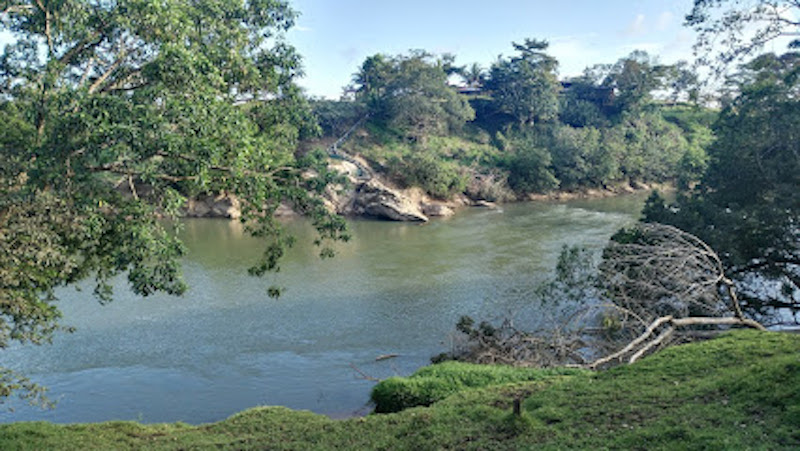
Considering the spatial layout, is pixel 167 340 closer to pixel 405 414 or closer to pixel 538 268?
pixel 405 414

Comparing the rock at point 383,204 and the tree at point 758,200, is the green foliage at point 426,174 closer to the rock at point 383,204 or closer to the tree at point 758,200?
the rock at point 383,204

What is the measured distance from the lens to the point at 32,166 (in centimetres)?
827

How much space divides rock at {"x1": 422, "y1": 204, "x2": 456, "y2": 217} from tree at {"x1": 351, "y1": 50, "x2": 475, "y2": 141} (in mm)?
11640

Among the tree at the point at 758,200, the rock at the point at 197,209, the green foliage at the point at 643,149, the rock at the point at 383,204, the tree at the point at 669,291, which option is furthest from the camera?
the green foliage at the point at 643,149

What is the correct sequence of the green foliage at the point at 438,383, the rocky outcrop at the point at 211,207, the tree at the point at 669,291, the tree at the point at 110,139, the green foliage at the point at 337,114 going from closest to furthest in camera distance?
1. the tree at the point at 110,139
2. the tree at the point at 669,291
3. the green foliage at the point at 438,383
4. the rocky outcrop at the point at 211,207
5. the green foliage at the point at 337,114

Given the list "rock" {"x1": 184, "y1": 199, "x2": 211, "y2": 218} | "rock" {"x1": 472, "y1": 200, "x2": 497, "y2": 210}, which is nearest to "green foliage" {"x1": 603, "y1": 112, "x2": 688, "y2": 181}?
"rock" {"x1": 472, "y1": 200, "x2": 497, "y2": 210}

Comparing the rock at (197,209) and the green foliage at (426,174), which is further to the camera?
the green foliage at (426,174)

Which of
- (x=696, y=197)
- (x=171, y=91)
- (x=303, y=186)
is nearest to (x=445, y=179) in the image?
(x=696, y=197)

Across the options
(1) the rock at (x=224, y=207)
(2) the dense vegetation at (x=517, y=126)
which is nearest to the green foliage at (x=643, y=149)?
(2) the dense vegetation at (x=517, y=126)

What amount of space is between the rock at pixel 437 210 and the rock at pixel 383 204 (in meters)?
0.65

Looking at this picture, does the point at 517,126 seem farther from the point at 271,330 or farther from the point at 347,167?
the point at 271,330

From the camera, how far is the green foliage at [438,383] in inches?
432

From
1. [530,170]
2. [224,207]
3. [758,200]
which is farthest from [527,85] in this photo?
[758,200]

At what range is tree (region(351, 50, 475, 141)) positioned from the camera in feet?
176
